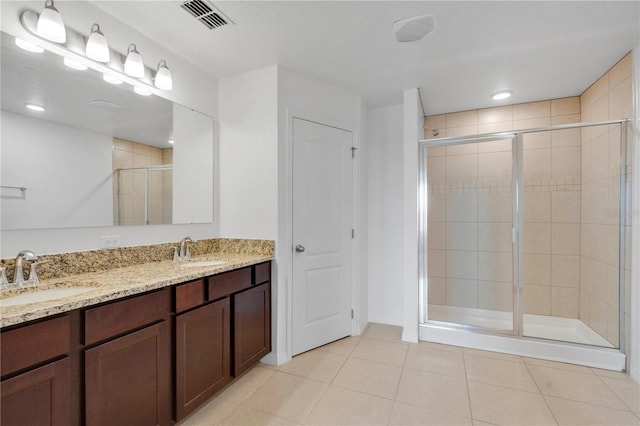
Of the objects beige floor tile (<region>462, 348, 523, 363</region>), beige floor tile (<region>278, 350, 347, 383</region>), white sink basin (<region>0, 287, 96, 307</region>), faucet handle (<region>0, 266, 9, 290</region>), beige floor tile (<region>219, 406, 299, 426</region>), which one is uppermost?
faucet handle (<region>0, 266, 9, 290</region>)

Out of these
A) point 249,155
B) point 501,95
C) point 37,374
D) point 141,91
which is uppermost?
point 501,95

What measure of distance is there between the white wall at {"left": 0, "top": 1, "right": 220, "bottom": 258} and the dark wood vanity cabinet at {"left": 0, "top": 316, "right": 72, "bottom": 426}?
646 millimetres

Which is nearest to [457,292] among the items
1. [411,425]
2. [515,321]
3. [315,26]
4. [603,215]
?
[515,321]

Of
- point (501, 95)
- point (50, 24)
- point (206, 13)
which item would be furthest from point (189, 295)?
point (501, 95)

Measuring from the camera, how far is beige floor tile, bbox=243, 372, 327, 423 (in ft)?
5.94

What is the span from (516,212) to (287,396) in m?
2.55

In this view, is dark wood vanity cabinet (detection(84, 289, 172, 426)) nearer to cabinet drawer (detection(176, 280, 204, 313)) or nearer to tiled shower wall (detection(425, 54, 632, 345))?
cabinet drawer (detection(176, 280, 204, 313))

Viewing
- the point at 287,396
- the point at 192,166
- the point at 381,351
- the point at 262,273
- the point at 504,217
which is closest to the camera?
the point at 287,396

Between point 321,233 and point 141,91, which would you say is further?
point 321,233

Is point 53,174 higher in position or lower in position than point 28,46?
lower

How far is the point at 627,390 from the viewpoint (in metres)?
2.02

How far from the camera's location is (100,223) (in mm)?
1779

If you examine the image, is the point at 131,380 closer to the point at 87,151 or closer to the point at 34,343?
the point at 34,343

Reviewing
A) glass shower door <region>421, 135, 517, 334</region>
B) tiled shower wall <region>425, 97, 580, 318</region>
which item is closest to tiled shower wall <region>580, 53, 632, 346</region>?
tiled shower wall <region>425, 97, 580, 318</region>
